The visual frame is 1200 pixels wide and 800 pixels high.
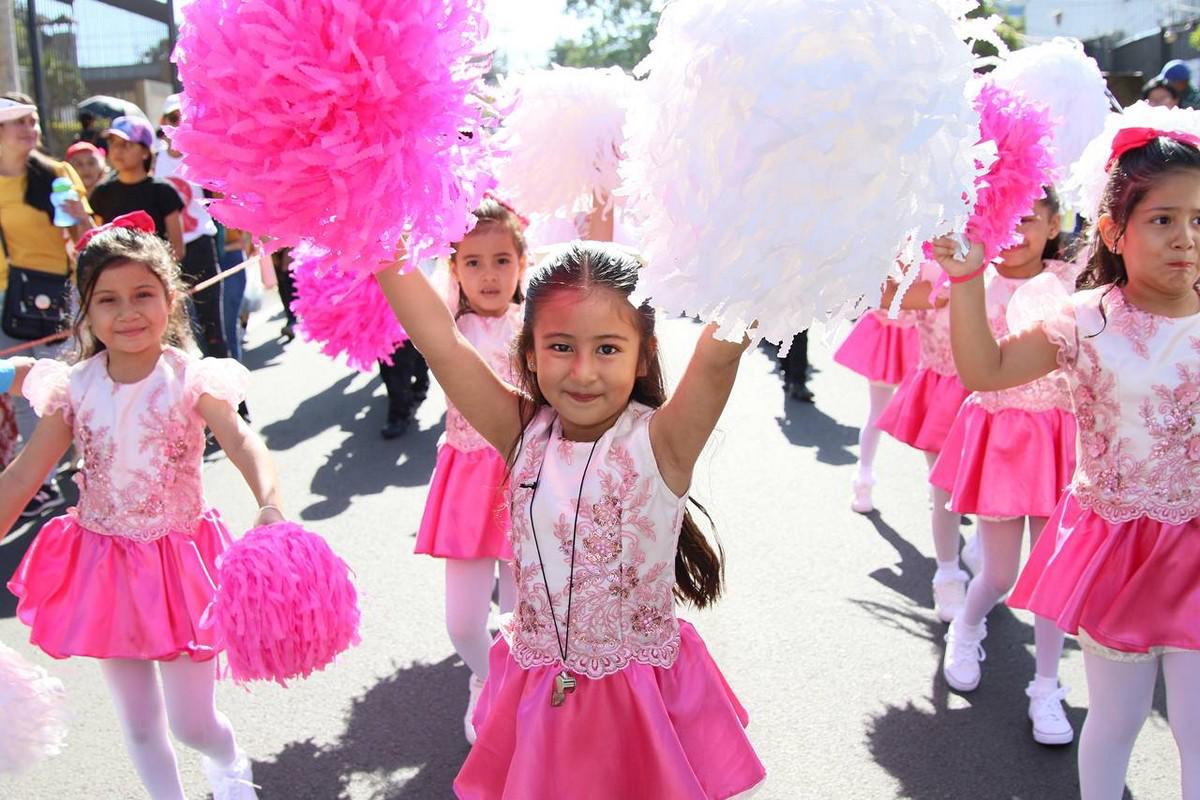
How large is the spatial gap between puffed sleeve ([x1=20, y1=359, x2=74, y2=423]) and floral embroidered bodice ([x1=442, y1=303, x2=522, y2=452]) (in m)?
1.12

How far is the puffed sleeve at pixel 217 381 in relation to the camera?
Answer: 291cm

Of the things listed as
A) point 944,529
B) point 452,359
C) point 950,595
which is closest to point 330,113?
point 452,359

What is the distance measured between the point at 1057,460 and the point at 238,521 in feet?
13.4

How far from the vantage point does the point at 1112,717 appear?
8.40 feet

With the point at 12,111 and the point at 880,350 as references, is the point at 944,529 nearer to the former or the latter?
the point at 880,350

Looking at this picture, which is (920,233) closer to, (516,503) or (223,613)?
(516,503)

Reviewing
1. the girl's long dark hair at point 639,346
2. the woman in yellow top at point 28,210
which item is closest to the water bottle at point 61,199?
the woman in yellow top at point 28,210

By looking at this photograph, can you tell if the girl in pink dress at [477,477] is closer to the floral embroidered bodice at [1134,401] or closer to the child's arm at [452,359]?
the child's arm at [452,359]

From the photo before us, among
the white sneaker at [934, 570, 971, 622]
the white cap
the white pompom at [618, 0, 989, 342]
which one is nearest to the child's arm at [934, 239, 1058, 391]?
the white pompom at [618, 0, 989, 342]

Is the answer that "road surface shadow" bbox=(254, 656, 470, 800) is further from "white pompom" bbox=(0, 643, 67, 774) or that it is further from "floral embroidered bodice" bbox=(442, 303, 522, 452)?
"white pompom" bbox=(0, 643, 67, 774)

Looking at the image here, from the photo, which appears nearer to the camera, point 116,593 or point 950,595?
point 116,593

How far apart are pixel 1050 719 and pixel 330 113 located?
2852 millimetres

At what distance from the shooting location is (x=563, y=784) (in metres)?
2.04

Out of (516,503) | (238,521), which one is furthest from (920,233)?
(238,521)
